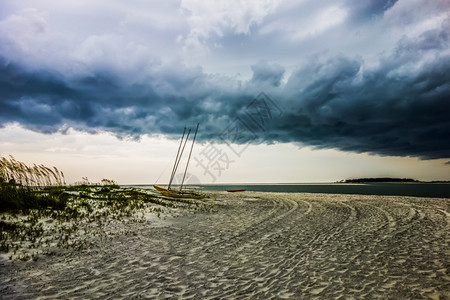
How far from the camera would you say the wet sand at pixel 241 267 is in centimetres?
661

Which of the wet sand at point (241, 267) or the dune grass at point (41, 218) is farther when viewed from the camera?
the dune grass at point (41, 218)

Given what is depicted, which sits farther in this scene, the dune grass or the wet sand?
the dune grass

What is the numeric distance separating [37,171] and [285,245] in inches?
655

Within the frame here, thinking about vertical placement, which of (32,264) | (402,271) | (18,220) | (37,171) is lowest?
(402,271)

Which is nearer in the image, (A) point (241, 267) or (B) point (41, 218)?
(A) point (241, 267)

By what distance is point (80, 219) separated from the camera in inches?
527

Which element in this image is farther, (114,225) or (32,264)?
(114,225)

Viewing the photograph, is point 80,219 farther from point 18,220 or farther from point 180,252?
point 180,252

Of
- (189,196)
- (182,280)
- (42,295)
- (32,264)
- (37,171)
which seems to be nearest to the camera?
(42,295)

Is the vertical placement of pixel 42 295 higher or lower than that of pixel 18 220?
lower

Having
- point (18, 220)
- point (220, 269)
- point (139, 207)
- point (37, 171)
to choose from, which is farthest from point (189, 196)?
point (220, 269)

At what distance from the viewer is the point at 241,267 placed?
8.45m

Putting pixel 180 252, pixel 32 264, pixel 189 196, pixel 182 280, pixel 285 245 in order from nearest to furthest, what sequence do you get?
1. pixel 182 280
2. pixel 32 264
3. pixel 180 252
4. pixel 285 245
5. pixel 189 196

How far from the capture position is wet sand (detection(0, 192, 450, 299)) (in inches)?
260
